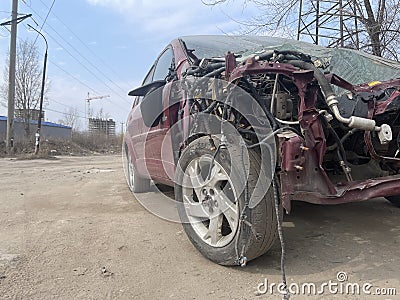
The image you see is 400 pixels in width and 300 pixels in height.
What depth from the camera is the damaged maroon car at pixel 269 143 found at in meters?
2.18

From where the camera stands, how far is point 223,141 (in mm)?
2426

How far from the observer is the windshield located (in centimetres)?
322

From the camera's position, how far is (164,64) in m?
4.05

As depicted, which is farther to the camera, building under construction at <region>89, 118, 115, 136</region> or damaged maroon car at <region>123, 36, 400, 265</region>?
building under construction at <region>89, 118, 115, 136</region>

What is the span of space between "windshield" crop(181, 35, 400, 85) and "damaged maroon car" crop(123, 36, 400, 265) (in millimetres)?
45

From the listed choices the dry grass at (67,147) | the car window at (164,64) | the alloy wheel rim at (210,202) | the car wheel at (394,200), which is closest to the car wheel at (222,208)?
the alloy wheel rim at (210,202)

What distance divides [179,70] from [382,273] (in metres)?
2.35

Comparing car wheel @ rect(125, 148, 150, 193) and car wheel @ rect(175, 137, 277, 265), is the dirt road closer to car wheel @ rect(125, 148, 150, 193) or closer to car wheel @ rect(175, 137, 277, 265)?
car wheel @ rect(175, 137, 277, 265)

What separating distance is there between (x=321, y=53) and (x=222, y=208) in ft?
6.89

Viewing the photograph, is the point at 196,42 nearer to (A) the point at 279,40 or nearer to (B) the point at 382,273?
(A) the point at 279,40

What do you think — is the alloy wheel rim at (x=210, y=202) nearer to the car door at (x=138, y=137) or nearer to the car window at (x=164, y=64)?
the car window at (x=164, y=64)

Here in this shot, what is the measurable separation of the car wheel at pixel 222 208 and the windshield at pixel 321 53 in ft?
3.80

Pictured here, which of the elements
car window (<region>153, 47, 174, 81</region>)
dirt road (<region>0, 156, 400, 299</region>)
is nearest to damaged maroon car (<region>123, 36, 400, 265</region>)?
dirt road (<region>0, 156, 400, 299</region>)

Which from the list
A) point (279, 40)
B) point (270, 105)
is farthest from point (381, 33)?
point (270, 105)
